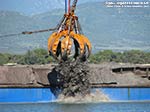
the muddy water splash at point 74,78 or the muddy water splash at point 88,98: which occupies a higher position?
the muddy water splash at point 74,78

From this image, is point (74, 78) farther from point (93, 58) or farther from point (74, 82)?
point (93, 58)

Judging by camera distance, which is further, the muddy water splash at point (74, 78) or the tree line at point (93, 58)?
the tree line at point (93, 58)

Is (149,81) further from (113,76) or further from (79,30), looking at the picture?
(79,30)

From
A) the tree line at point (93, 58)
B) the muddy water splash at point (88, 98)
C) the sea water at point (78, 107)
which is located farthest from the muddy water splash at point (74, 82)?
the tree line at point (93, 58)

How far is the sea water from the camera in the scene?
43.0 metres

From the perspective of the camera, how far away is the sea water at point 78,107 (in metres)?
43.0

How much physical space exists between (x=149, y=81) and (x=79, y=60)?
21.2 feet

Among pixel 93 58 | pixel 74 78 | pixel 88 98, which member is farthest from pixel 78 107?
pixel 93 58

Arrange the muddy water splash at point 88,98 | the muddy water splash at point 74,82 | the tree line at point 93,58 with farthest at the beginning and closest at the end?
the tree line at point 93,58, the muddy water splash at point 88,98, the muddy water splash at point 74,82

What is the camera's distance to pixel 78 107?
149 feet

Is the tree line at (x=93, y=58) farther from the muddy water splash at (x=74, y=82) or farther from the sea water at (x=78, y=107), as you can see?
the sea water at (x=78, y=107)

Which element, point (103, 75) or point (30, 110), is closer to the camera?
point (30, 110)

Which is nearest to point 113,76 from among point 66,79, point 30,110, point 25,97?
point 66,79

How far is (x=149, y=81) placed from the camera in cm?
5209
